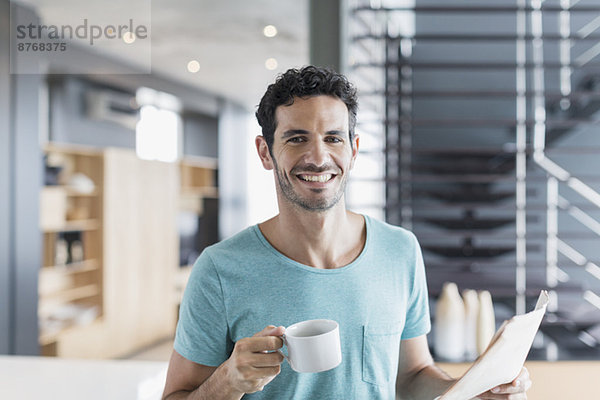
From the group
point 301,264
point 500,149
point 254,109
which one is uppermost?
point 254,109

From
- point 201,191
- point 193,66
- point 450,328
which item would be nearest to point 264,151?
point 450,328

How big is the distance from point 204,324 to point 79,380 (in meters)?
0.70

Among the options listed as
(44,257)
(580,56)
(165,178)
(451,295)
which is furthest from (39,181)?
(580,56)

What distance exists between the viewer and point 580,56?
14.2 feet

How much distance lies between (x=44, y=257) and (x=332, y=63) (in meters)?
3.99

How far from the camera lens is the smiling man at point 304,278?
1.19 meters

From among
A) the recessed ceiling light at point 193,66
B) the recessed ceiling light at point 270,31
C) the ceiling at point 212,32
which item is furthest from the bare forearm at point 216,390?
the recessed ceiling light at point 193,66

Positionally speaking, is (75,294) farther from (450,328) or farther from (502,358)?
(502,358)

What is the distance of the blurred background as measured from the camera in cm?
235

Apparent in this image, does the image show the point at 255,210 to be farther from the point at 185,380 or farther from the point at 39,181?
the point at 185,380

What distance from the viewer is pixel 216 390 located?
1071mm

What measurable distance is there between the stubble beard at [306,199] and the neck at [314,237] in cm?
3

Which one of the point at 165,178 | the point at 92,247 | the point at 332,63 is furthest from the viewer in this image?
the point at 165,178

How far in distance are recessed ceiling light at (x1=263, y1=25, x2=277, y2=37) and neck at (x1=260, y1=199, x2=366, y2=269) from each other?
350 cm
